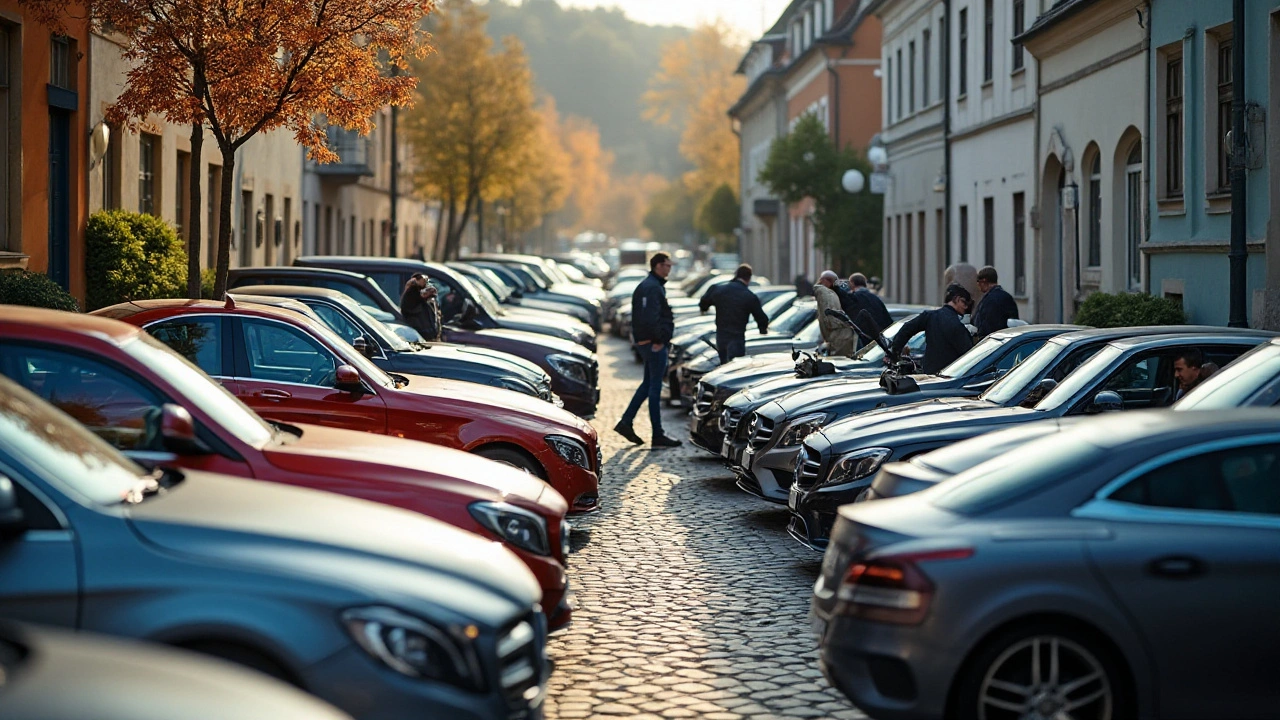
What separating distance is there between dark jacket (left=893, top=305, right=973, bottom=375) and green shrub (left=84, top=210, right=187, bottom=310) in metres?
10.9

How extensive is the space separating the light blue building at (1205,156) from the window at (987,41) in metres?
10.5

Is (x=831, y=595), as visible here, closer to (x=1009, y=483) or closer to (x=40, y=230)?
(x=1009, y=483)

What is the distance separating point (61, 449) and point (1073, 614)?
340cm

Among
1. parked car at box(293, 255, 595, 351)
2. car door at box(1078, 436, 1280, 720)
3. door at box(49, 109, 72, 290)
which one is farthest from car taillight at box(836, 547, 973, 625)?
door at box(49, 109, 72, 290)

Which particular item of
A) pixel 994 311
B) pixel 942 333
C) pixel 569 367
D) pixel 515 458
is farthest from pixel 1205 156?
pixel 515 458

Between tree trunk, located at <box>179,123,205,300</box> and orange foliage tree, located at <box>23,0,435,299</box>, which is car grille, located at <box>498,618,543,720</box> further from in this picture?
tree trunk, located at <box>179,123,205,300</box>

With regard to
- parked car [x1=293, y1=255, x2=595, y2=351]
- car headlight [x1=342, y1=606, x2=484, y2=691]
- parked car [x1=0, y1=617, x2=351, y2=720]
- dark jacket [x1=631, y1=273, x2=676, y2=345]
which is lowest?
car headlight [x1=342, y1=606, x2=484, y2=691]

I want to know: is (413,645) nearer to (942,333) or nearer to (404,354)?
(404,354)

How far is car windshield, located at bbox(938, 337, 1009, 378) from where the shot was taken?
1273cm

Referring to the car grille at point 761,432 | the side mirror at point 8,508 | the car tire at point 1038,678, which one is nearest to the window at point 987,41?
the car grille at point 761,432

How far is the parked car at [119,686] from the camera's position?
328 centimetres

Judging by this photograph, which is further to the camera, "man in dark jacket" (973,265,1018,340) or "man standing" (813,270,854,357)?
"man standing" (813,270,854,357)

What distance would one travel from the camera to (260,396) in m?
10.3

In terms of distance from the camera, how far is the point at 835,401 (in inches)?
491
